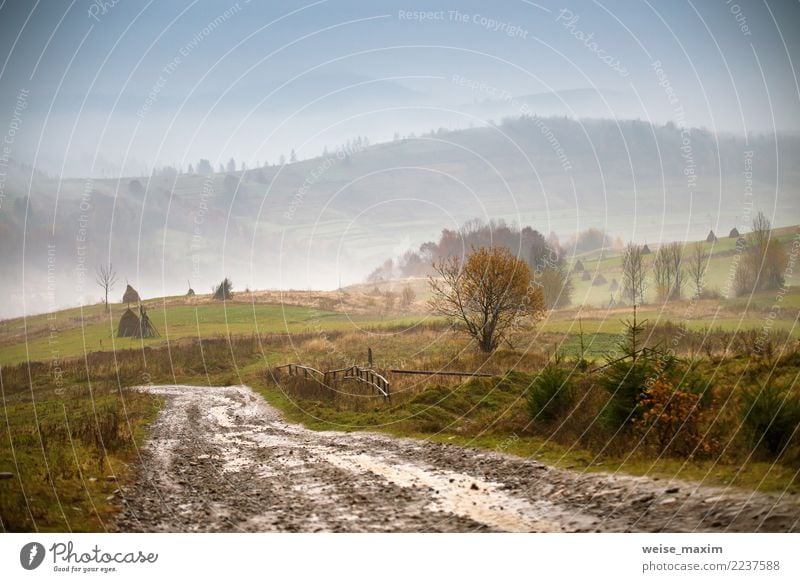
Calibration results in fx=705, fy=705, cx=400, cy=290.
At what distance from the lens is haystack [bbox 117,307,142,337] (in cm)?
5131

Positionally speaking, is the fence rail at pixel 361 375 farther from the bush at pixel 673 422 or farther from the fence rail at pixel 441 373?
the bush at pixel 673 422

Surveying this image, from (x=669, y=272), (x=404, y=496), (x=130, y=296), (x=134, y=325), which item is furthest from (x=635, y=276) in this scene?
(x=404, y=496)

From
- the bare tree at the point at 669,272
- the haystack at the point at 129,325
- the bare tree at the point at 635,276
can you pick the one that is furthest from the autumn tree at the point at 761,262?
the haystack at the point at 129,325

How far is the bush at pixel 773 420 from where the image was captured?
1567 centimetres

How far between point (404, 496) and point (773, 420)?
28.1ft

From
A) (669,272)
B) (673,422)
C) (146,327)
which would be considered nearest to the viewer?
(673,422)

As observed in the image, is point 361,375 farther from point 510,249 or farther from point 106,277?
point 106,277

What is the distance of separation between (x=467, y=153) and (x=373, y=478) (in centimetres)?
7728

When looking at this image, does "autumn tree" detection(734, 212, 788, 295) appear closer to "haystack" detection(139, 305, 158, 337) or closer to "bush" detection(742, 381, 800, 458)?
"bush" detection(742, 381, 800, 458)

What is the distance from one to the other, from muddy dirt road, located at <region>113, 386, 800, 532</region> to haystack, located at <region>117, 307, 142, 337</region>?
31.0 meters

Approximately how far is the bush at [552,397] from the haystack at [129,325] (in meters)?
37.2

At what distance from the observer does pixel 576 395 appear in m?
22.1

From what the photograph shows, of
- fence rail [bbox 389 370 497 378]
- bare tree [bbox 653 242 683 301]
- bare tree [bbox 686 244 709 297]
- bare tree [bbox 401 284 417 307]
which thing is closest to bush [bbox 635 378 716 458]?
fence rail [bbox 389 370 497 378]

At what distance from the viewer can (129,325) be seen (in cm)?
5166
